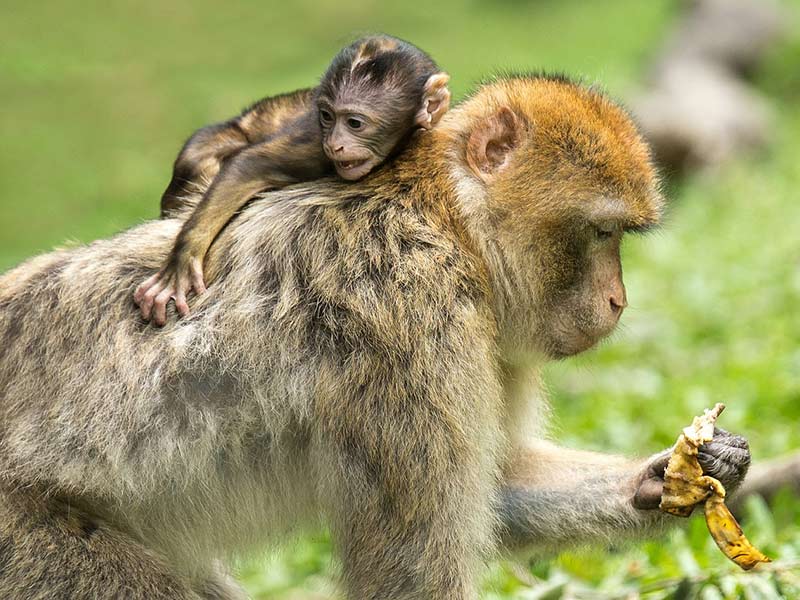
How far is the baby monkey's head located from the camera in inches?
159

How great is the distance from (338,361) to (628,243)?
16.7 ft

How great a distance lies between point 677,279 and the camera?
1000 centimetres

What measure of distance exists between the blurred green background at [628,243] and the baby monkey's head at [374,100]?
55 centimetres

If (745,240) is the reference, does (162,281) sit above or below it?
below

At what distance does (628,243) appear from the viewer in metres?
8.48

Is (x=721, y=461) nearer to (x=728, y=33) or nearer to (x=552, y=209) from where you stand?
(x=552, y=209)

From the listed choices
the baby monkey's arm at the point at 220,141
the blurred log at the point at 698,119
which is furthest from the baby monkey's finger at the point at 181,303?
the blurred log at the point at 698,119

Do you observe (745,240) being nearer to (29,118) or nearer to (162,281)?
(162,281)

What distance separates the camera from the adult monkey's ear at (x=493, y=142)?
4.03 metres

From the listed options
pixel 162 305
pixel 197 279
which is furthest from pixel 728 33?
pixel 162 305

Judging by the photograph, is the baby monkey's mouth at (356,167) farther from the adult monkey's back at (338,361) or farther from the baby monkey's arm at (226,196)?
the baby monkey's arm at (226,196)

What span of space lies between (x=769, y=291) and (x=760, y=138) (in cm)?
623

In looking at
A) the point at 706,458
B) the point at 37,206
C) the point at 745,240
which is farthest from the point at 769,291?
the point at 37,206

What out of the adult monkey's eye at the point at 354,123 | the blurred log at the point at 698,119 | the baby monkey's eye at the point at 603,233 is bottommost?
the baby monkey's eye at the point at 603,233
